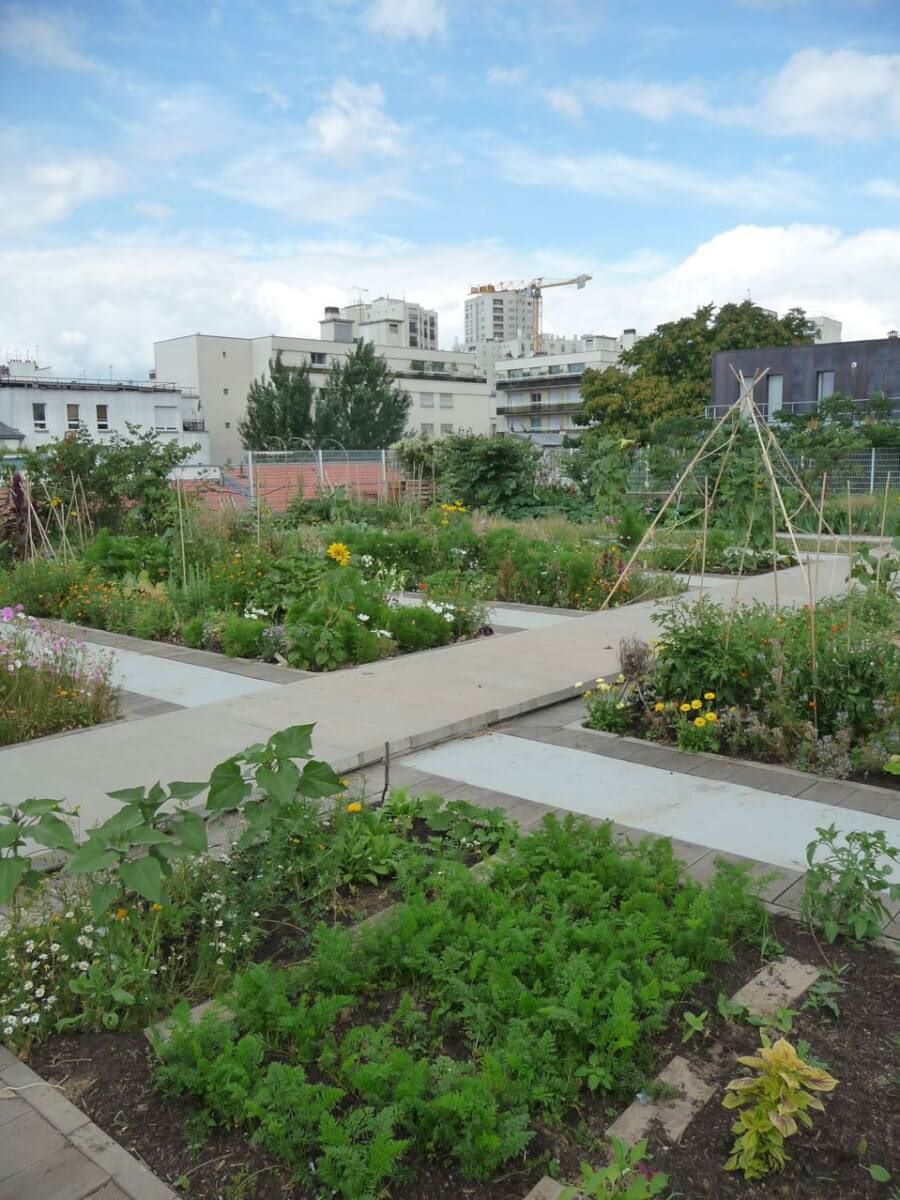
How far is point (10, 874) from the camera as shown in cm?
230

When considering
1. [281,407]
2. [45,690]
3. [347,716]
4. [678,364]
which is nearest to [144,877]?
[347,716]

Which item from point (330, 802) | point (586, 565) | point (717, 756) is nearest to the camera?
point (330, 802)

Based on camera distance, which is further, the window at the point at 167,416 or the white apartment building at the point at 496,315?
the white apartment building at the point at 496,315

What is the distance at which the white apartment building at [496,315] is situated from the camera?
16638 cm

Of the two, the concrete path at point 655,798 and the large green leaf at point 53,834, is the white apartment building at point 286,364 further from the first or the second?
the large green leaf at point 53,834

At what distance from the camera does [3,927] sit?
3154mm

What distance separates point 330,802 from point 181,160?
253 inches

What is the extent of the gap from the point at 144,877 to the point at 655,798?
2.77 meters

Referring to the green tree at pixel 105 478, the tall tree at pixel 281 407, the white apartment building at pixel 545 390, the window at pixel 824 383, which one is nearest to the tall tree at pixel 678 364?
the window at pixel 824 383

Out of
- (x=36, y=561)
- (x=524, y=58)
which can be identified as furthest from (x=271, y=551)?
(x=524, y=58)

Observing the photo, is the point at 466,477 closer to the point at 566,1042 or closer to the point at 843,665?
the point at 843,665

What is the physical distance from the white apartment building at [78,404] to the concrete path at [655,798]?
49.1 meters

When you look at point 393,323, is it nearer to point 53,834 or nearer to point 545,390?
point 545,390

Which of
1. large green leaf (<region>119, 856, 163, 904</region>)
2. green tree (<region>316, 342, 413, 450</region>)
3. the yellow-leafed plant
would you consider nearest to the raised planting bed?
the yellow-leafed plant
